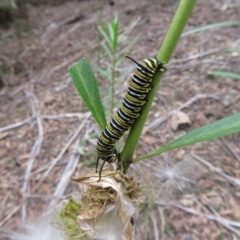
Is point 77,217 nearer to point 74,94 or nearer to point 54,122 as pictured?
point 54,122

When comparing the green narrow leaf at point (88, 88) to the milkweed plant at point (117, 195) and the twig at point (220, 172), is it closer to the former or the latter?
the milkweed plant at point (117, 195)

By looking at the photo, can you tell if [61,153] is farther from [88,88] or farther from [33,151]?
[88,88]

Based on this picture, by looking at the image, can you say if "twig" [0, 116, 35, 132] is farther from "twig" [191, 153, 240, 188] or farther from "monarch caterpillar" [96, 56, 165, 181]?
"monarch caterpillar" [96, 56, 165, 181]

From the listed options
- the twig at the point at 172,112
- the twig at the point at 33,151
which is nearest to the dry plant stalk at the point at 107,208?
the twig at the point at 33,151

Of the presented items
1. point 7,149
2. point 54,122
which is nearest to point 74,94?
point 54,122

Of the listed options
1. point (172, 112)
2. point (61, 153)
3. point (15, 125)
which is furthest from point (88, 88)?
point (15, 125)

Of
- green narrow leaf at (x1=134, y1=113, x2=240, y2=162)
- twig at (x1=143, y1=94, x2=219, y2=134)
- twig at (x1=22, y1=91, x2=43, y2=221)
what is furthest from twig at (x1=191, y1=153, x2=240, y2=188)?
green narrow leaf at (x1=134, y1=113, x2=240, y2=162)
